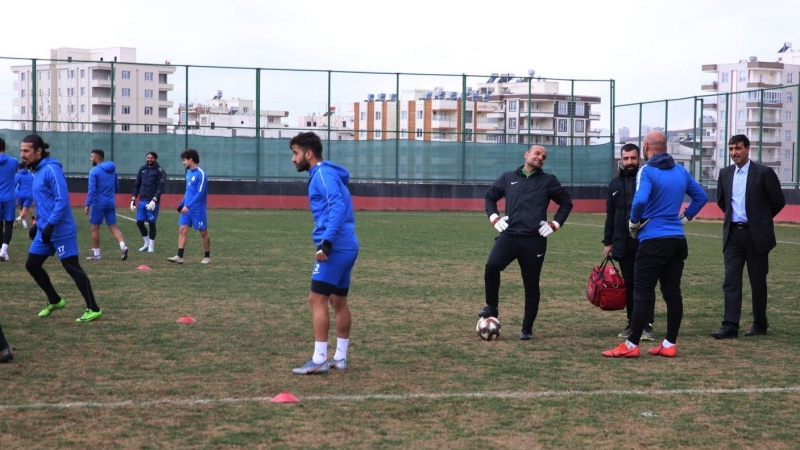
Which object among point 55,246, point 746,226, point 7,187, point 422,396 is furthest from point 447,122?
point 422,396

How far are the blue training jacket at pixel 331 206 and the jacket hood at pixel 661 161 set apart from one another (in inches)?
109

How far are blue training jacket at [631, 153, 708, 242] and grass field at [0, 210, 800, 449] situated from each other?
3.70 ft

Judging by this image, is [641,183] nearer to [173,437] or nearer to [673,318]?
[673,318]

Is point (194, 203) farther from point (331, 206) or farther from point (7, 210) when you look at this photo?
point (331, 206)

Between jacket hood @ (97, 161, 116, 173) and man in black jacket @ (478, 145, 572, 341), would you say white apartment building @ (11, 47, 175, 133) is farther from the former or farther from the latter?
man in black jacket @ (478, 145, 572, 341)

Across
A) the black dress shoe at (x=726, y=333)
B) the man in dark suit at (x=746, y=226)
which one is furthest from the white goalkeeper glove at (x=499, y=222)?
the black dress shoe at (x=726, y=333)

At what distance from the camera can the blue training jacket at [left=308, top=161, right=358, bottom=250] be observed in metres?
7.73

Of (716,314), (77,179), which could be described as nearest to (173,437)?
(716,314)

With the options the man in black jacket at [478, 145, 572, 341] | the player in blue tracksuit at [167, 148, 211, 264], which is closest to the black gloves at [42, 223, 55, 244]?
the man in black jacket at [478, 145, 572, 341]

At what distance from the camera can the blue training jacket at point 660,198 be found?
346 inches

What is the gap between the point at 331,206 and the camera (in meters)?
7.75

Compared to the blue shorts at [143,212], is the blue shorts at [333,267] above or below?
above

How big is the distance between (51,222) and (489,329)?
14.5 ft

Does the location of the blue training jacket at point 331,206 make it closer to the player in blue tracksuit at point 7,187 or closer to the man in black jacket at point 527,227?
the man in black jacket at point 527,227
